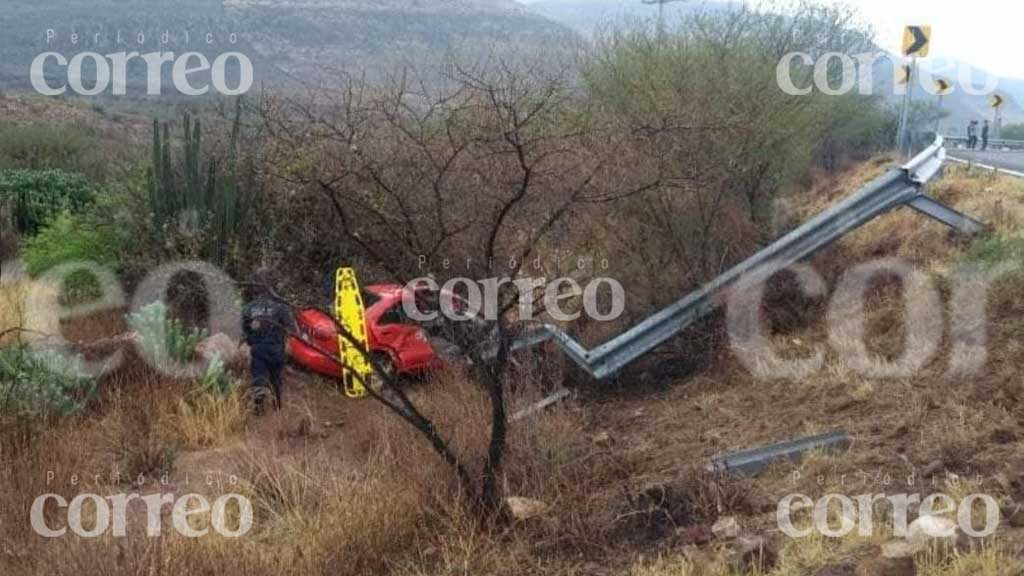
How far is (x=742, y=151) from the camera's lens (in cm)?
1060

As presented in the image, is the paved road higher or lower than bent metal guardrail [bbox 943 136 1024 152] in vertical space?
higher

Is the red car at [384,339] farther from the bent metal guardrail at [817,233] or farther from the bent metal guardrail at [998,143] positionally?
the bent metal guardrail at [998,143]

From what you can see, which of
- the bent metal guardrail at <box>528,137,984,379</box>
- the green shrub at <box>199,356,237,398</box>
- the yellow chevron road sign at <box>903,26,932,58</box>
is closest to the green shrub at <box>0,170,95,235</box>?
the green shrub at <box>199,356,237,398</box>

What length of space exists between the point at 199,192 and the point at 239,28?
4605 cm

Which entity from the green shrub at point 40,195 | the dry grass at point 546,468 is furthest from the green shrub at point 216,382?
the green shrub at point 40,195

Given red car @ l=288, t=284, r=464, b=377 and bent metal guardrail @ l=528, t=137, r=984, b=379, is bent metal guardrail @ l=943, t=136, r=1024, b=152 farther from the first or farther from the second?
red car @ l=288, t=284, r=464, b=377

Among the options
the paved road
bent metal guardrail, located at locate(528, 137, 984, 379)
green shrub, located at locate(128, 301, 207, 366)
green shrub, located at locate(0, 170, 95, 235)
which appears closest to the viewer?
bent metal guardrail, located at locate(528, 137, 984, 379)

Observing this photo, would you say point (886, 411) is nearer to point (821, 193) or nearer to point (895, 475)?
point (895, 475)

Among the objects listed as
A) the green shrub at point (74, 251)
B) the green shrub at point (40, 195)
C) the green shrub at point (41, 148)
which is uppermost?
the green shrub at point (74, 251)

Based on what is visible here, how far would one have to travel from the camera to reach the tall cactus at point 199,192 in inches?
501

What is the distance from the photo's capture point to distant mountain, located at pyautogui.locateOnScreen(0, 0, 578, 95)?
4922 cm

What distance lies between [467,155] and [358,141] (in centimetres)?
103

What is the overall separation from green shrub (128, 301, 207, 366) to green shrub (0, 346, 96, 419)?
30.1 inches

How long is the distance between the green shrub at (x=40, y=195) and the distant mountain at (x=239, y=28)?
24402 mm
